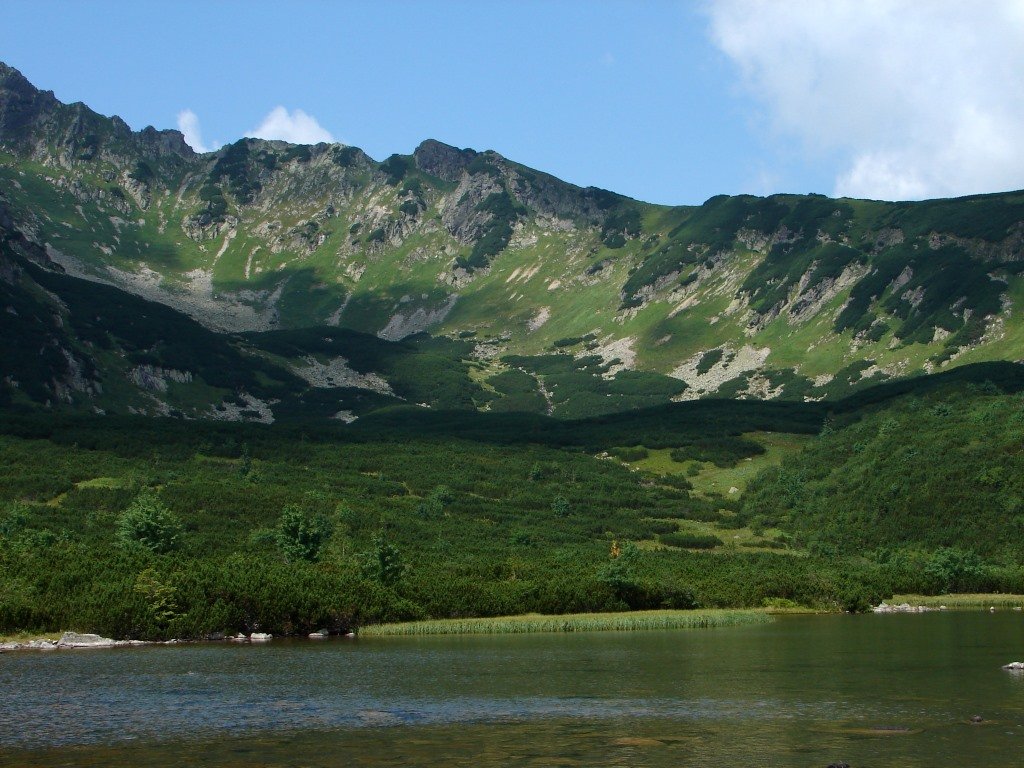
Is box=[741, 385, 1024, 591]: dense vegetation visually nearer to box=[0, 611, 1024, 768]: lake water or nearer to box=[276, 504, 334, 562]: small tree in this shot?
box=[0, 611, 1024, 768]: lake water

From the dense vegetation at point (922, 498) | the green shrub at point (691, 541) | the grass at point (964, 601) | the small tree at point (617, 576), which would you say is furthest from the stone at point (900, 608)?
the green shrub at point (691, 541)

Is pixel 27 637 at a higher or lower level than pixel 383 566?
lower

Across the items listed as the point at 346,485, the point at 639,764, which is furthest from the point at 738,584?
the point at 346,485

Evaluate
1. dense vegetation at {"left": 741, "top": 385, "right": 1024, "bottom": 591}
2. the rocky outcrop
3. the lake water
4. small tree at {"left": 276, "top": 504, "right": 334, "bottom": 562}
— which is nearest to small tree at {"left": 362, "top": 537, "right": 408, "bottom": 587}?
small tree at {"left": 276, "top": 504, "right": 334, "bottom": 562}

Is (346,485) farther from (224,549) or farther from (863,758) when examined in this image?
(863,758)

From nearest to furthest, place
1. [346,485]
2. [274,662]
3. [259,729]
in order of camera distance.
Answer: [259,729] < [274,662] < [346,485]

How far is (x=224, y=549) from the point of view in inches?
4884

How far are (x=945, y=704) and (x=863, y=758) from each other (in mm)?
11998

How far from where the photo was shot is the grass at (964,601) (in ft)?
354

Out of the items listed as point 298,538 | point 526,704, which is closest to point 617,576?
point 298,538

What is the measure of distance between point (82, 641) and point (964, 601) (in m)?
80.3

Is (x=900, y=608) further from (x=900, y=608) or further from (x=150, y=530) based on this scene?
(x=150, y=530)

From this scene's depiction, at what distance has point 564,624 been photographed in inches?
3442

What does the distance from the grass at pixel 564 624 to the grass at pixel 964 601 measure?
76.7 feet
